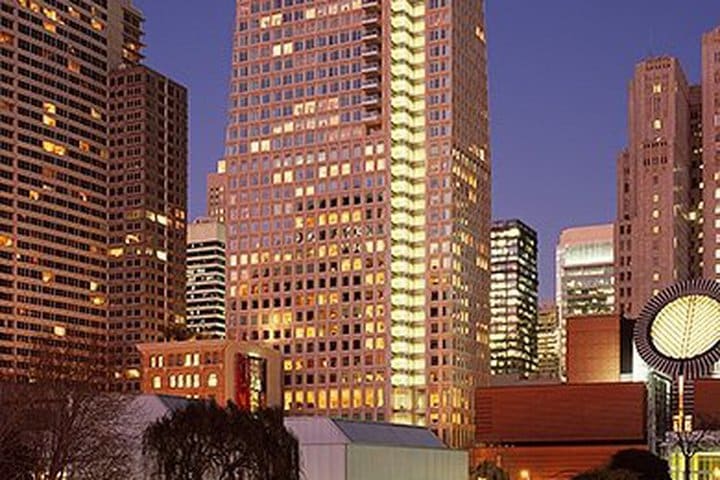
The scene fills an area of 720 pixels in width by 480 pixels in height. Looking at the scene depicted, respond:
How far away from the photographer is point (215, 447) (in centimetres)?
8238

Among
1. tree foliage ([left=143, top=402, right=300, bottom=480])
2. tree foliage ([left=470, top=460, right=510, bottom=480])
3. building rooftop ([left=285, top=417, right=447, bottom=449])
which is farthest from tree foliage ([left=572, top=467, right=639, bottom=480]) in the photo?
tree foliage ([left=143, top=402, right=300, bottom=480])

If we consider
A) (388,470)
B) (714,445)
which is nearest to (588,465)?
(714,445)

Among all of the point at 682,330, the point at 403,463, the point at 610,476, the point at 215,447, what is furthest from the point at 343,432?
the point at 682,330

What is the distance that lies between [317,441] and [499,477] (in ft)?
189

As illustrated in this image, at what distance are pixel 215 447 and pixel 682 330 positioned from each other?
107 m

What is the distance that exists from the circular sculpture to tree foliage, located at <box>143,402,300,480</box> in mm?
99251

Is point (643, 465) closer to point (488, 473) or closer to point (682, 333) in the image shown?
point (488, 473)

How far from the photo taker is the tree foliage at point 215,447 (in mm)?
82250

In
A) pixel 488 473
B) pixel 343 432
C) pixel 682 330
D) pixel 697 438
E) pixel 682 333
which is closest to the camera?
pixel 343 432

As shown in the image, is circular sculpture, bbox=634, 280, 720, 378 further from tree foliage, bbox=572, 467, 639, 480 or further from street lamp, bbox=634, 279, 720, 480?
tree foliage, bbox=572, 467, 639, 480

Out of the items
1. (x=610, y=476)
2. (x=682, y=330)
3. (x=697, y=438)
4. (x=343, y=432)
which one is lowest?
(x=610, y=476)

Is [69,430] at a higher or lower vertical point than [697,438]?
higher

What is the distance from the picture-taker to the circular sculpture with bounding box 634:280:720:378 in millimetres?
171250

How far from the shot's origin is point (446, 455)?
13938cm
